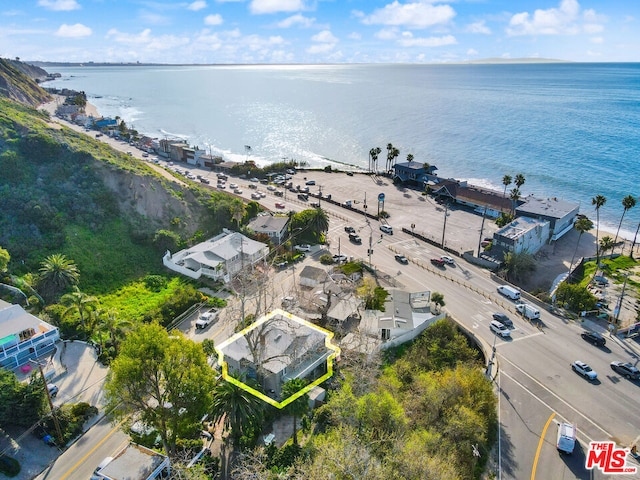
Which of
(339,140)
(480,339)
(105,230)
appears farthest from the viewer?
(339,140)

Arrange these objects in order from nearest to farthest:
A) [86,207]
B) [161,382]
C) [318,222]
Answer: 1. [161,382]
2. [86,207]
3. [318,222]

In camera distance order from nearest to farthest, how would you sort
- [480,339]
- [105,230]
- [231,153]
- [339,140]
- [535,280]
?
[480,339] → [105,230] → [535,280] → [231,153] → [339,140]

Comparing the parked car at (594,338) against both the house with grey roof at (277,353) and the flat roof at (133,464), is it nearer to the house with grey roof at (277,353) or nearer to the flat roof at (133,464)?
the house with grey roof at (277,353)

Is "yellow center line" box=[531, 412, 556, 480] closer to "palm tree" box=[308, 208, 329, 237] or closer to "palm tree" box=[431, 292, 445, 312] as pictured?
"palm tree" box=[431, 292, 445, 312]

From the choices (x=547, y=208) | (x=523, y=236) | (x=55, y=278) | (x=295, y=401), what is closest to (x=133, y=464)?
(x=295, y=401)

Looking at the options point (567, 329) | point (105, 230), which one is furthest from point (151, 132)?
point (567, 329)

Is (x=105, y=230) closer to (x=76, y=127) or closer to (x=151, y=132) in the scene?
A: (x=76, y=127)

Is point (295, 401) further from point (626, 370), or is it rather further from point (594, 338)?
point (594, 338)
